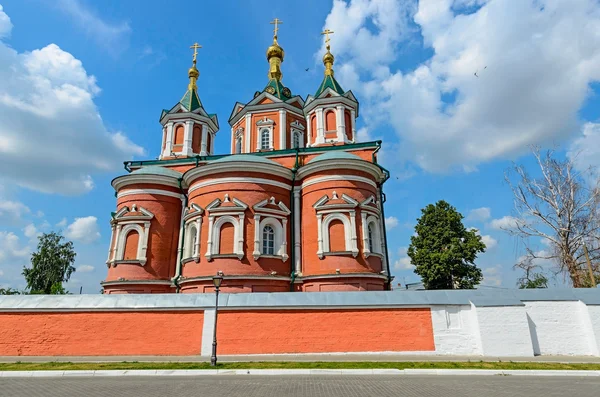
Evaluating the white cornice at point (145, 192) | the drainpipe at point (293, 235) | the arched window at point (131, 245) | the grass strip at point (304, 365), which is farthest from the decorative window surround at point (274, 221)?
the grass strip at point (304, 365)

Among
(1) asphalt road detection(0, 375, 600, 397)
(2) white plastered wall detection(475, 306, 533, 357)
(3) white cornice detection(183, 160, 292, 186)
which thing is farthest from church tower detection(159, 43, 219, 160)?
(2) white plastered wall detection(475, 306, 533, 357)

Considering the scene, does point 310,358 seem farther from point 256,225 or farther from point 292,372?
point 256,225

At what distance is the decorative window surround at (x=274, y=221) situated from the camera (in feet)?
56.1

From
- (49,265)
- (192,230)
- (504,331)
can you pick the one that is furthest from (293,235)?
(49,265)

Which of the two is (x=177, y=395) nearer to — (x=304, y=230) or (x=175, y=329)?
(x=175, y=329)

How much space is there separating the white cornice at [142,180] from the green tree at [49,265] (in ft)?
84.4

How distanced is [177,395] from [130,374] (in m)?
2.96

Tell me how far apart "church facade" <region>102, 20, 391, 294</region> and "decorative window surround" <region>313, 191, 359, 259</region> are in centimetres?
5

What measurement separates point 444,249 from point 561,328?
1403 centimetres

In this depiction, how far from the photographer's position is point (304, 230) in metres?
17.9

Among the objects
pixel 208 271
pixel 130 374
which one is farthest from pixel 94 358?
pixel 208 271

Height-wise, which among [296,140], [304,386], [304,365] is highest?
[296,140]

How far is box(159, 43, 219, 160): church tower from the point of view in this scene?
981 inches

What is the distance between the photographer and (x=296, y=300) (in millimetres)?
11734
